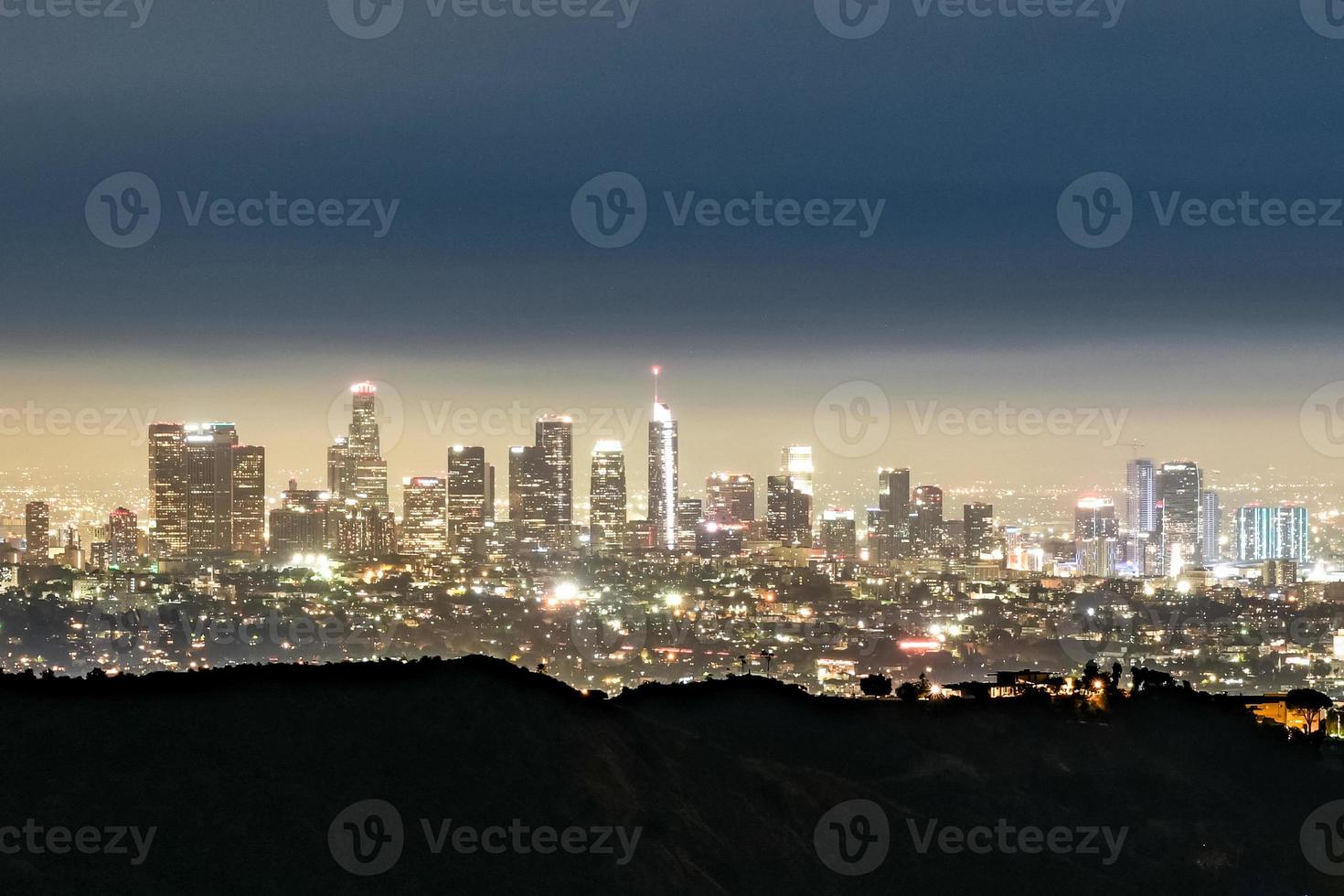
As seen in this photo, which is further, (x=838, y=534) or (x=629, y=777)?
(x=838, y=534)

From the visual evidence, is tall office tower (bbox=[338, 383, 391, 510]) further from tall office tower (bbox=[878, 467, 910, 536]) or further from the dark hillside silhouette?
the dark hillside silhouette

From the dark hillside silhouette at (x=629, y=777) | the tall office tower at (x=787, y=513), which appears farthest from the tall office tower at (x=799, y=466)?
the dark hillside silhouette at (x=629, y=777)

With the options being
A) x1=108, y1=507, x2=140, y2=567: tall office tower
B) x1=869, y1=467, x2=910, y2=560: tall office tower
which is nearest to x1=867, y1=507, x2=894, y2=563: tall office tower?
x1=869, y1=467, x2=910, y2=560: tall office tower

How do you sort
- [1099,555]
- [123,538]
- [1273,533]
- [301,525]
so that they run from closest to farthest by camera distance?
1. [123,538]
2. [301,525]
3. [1099,555]
4. [1273,533]

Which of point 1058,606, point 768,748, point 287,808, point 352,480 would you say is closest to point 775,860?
point 768,748

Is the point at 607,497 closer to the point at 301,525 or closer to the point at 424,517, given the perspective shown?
the point at 424,517

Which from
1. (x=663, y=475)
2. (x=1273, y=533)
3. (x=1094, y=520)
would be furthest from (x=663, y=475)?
(x=1273, y=533)

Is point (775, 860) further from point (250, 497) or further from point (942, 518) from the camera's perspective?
point (942, 518)
